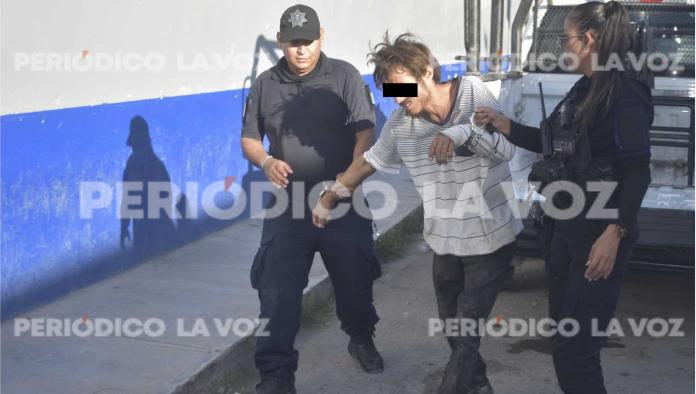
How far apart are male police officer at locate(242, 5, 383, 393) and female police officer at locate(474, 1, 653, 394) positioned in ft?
3.94

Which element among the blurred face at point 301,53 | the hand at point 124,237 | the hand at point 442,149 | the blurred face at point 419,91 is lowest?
the hand at point 124,237

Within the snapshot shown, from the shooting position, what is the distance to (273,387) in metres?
4.48

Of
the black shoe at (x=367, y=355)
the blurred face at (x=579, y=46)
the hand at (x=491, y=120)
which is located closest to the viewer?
the blurred face at (x=579, y=46)

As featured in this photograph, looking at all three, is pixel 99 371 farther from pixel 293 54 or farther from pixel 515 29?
pixel 515 29

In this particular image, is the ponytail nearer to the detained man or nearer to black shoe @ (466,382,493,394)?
the detained man

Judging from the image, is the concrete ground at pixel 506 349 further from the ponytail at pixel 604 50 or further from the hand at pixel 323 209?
the ponytail at pixel 604 50

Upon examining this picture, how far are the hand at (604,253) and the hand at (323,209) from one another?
4.16ft

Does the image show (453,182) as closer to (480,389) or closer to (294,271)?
(294,271)

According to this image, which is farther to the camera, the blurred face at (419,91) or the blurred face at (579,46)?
the blurred face at (419,91)

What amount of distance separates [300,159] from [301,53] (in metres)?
0.51

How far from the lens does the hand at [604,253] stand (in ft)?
11.6

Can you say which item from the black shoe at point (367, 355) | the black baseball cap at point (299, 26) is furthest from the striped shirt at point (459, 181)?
the black shoe at point (367, 355)

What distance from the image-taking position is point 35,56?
17.9 ft

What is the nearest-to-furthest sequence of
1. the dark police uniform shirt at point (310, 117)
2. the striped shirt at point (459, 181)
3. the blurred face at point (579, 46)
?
the blurred face at point (579, 46) → the striped shirt at point (459, 181) → the dark police uniform shirt at point (310, 117)
